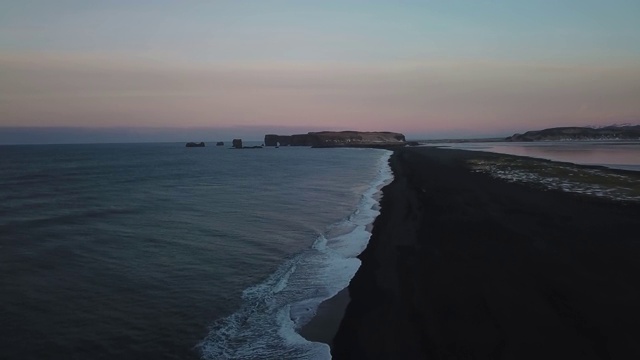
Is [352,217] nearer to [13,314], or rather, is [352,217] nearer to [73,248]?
[73,248]

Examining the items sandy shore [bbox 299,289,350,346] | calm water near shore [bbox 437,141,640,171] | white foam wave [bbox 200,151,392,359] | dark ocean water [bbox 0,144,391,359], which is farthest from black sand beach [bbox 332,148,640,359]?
calm water near shore [bbox 437,141,640,171]

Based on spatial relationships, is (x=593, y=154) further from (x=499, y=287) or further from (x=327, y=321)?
(x=327, y=321)

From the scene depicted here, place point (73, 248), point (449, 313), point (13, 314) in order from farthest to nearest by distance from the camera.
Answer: point (73, 248) → point (13, 314) → point (449, 313)

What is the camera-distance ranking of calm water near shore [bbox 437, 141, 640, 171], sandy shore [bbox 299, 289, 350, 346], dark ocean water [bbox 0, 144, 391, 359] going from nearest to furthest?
dark ocean water [bbox 0, 144, 391, 359], sandy shore [bbox 299, 289, 350, 346], calm water near shore [bbox 437, 141, 640, 171]

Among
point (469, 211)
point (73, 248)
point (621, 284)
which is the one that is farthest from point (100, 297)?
point (469, 211)

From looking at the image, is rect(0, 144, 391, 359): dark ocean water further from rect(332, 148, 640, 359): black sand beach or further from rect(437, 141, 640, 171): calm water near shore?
rect(437, 141, 640, 171): calm water near shore

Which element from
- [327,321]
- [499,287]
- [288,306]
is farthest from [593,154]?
[327,321]
